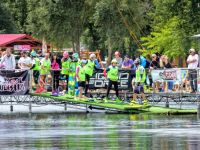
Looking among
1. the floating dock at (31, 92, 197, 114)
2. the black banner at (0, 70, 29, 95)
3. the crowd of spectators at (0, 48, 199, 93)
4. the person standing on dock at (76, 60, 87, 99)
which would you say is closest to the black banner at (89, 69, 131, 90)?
the crowd of spectators at (0, 48, 199, 93)

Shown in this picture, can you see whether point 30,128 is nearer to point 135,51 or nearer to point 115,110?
point 115,110

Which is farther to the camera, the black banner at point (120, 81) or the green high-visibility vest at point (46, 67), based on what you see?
the black banner at point (120, 81)

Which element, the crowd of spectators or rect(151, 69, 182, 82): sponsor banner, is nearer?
the crowd of spectators

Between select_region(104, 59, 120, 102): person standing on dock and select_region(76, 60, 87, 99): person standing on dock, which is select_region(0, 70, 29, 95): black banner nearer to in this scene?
select_region(76, 60, 87, 99): person standing on dock

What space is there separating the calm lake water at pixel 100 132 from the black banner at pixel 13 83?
8.51 ft

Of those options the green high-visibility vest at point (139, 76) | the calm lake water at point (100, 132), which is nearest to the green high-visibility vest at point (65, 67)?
the green high-visibility vest at point (139, 76)

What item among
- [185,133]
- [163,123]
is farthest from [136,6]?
[185,133]

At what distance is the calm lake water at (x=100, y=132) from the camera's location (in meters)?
18.5

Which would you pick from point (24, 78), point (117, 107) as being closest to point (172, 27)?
point (24, 78)

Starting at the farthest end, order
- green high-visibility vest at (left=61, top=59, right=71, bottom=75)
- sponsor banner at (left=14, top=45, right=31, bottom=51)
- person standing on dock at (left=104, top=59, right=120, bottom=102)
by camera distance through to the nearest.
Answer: sponsor banner at (left=14, top=45, right=31, bottom=51) < green high-visibility vest at (left=61, top=59, right=71, bottom=75) < person standing on dock at (left=104, top=59, right=120, bottom=102)

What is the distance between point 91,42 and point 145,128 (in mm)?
55859

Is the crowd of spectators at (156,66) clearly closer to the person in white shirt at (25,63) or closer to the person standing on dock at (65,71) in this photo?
the person in white shirt at (25,63)

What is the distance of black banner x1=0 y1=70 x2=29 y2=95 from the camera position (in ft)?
108

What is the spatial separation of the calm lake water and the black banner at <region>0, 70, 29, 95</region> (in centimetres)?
259
